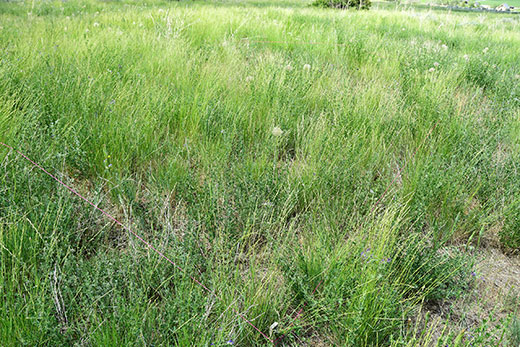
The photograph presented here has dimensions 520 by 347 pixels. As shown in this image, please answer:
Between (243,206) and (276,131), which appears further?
(276,131)

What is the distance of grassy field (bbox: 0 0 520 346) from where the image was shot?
1247 mm

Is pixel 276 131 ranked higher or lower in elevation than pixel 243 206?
higher

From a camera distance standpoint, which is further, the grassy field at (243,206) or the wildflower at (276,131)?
the wildflower at (276,131)

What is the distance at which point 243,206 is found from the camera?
1.77m

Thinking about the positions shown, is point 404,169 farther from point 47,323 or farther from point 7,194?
point 7,194

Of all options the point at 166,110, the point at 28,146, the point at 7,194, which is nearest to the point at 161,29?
the point at 166,110

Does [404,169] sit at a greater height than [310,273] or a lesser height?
greater

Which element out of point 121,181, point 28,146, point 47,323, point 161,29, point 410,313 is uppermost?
point 161,29

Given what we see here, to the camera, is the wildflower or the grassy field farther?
the wildflower

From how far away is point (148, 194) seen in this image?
5.99 ft

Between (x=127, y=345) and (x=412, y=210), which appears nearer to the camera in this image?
(x=127, y=345)

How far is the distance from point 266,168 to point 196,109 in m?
0.78

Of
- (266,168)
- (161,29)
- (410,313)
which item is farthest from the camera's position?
(161,29)

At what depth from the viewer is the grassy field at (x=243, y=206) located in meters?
1.25
